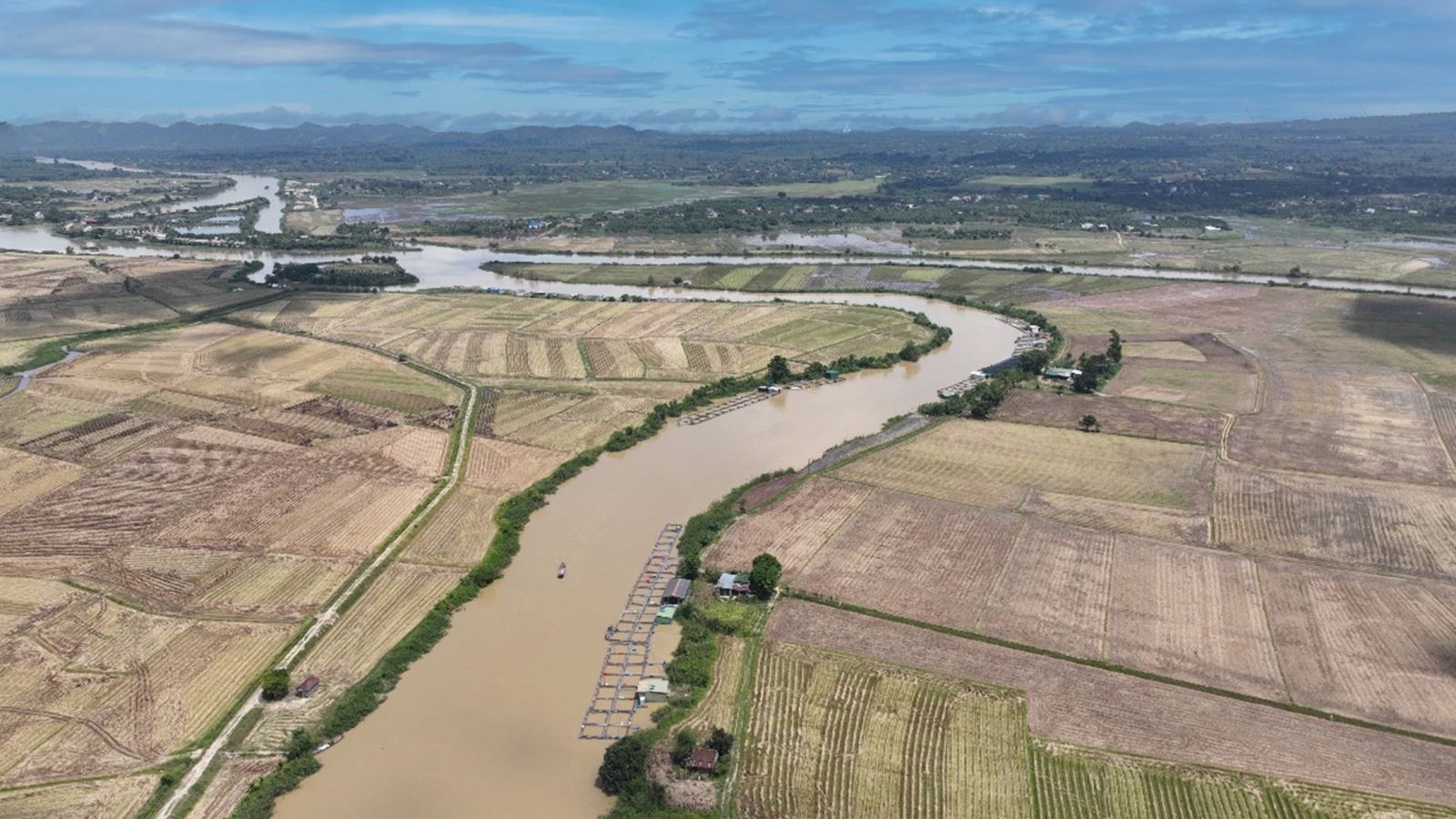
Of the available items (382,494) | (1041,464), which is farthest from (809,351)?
(382,494)

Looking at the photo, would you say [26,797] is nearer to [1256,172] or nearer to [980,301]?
[980,301]

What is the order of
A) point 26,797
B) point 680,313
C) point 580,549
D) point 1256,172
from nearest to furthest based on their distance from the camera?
point 26,797 < point 580,549 < point 680,313 < point 1256,172

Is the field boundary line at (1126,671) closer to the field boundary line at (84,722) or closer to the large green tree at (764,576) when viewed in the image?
the large green tree at (764,576)

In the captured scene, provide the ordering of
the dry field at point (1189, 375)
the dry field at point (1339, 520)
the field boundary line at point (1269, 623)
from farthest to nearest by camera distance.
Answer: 1. the dry field at point (1189, 375)
2. the dry field at point (1339, 520)
3. the field boundary line at point (1269, 623)

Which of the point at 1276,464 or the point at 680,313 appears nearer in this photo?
the point at 1276,464

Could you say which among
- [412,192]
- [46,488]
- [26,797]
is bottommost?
[26,797]

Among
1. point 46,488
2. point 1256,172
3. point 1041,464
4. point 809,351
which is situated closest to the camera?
point 46,488

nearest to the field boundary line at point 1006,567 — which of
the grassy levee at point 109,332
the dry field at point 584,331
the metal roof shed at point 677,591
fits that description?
the metal roof shed at point 677,591

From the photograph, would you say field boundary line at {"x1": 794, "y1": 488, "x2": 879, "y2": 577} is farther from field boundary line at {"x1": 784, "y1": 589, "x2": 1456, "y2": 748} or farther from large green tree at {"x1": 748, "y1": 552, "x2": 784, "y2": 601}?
field boundary line at {"x1": 784, "y1": 589, "x2": 1456, "y2": 748}
